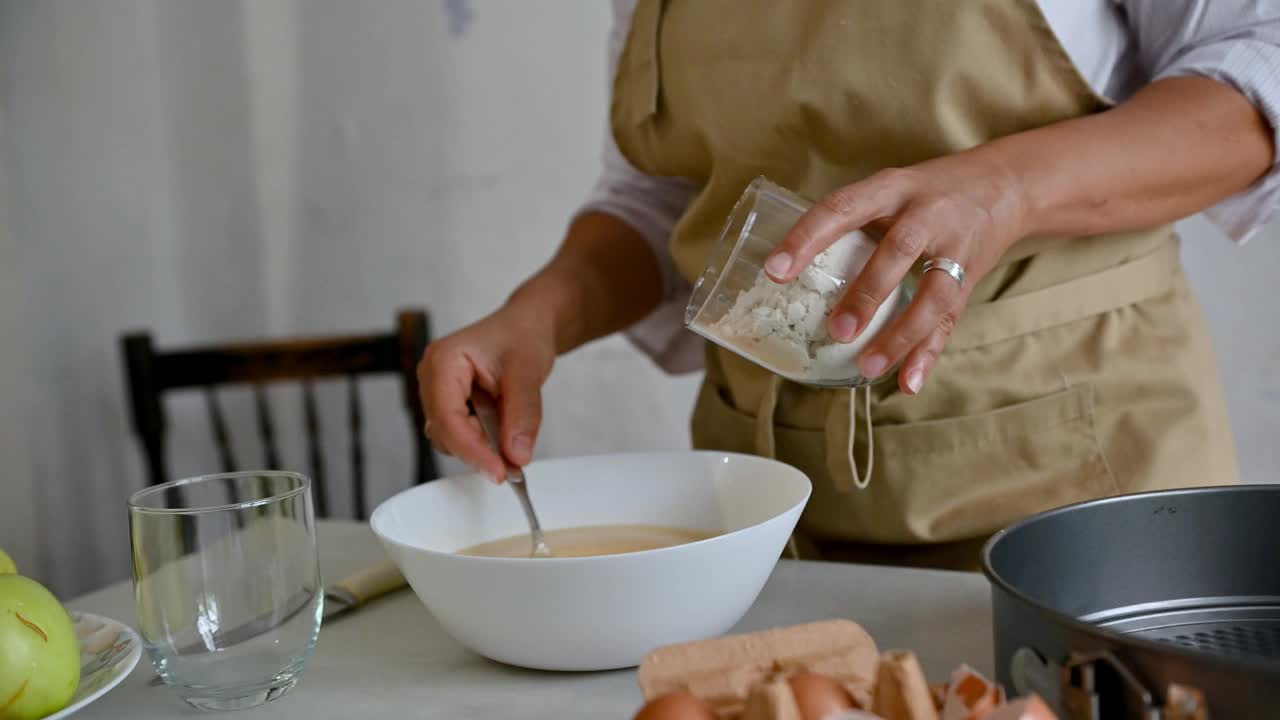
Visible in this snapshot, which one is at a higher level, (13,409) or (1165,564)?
(1165,564)

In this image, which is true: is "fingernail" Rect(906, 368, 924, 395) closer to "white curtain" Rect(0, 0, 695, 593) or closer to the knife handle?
the knife handle

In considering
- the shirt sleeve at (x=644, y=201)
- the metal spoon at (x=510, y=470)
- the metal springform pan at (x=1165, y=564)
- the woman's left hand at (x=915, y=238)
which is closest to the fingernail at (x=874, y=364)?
the woman's left hand at (x=915, y=238)

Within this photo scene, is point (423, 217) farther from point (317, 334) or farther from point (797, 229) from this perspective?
point (797, 229)

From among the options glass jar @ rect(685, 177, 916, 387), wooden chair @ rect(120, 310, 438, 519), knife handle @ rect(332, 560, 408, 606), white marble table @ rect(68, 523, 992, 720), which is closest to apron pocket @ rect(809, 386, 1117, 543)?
white marble table @ rect(68, 523, 992, 720)

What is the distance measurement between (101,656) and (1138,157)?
0.71m

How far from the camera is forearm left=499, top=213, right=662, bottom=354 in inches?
40.3

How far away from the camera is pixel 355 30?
189cm

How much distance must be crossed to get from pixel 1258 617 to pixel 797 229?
1.03ft

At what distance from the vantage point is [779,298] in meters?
0.66

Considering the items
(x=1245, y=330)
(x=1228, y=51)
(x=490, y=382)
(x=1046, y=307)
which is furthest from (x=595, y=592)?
(x=1245, y=330)

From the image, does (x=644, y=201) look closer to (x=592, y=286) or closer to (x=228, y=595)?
(x=592, y=286)

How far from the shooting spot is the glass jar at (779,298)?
661mm

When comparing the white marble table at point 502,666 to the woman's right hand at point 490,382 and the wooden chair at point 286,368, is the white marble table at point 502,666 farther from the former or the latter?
the wooden chair at point 286,368

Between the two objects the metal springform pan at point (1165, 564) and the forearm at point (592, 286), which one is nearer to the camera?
the metal springform pan at point (1165, 564)
